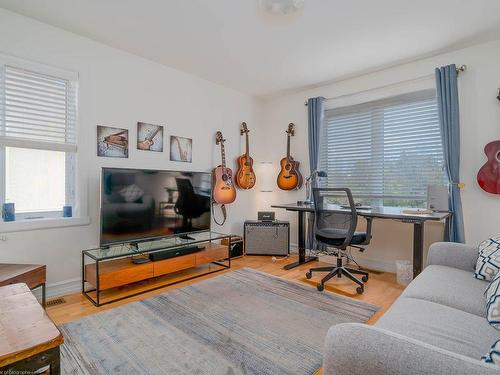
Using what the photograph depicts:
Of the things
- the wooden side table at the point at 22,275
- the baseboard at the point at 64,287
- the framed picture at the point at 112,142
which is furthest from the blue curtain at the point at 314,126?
the wooden side table at the point at 22,275

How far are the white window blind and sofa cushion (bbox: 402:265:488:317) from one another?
3.05 metres

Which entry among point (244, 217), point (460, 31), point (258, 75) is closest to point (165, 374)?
point (244, 217)

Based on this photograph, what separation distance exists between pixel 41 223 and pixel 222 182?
2.05m

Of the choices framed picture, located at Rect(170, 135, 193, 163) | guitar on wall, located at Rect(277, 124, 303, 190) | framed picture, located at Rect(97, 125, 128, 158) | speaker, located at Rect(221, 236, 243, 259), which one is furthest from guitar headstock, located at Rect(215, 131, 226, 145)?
speaker, located at Rect(221, 236, 243, 259)

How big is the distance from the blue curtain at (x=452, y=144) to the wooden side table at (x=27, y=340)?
3.30 metres

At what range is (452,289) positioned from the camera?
1.54m

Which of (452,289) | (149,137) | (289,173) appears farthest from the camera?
(289,173)

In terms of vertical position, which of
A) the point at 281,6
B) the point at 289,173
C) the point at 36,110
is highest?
the point at 281,6

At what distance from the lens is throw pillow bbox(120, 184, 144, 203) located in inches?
105

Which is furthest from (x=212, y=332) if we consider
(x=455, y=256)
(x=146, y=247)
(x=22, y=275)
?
(x=455, y=256)

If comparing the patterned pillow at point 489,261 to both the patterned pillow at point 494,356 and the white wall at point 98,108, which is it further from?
the white wall at point 98,108

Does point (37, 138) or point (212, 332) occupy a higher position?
point (37, 138)

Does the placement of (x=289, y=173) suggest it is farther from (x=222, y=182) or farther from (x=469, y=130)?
(x=469, y=130)

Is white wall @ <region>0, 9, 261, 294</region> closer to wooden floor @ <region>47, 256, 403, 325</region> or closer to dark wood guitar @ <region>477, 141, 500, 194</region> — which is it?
wooden floor @ <region>47, 256, 403, 325</region>
